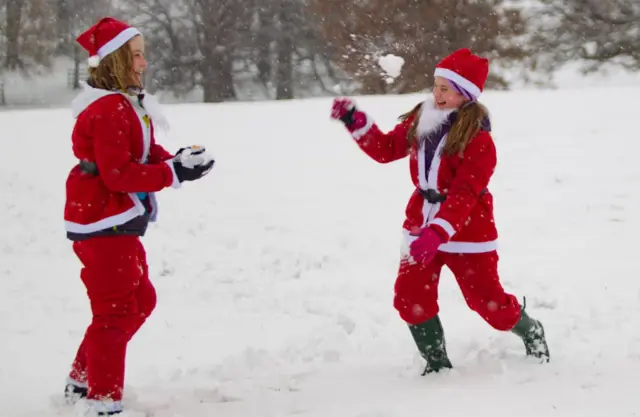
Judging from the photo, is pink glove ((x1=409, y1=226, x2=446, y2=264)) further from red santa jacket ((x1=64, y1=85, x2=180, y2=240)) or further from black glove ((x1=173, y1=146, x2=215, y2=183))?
red santa jacket ((x1=64, y1=85, x2=180, y2=240))

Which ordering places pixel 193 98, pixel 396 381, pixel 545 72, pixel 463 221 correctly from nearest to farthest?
pixel 463 221
pixel 396 381
pixel 545 72
pixel 193 98

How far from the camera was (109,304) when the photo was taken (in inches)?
141

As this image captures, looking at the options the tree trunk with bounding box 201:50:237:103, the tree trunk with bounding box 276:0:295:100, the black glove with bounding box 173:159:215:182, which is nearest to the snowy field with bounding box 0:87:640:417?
the black glove with bounding box 173:159:215:182

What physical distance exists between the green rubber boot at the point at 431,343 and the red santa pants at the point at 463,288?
0.05m

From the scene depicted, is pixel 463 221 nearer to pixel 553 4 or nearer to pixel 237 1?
pixel 553 4

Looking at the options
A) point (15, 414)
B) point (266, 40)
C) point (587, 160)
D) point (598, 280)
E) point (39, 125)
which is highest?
point (15, 414)

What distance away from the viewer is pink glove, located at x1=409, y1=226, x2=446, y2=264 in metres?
3.62

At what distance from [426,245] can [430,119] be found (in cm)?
66

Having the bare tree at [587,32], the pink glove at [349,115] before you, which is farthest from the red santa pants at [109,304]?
the bare tree at [587,32]

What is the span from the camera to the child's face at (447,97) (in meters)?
3.96

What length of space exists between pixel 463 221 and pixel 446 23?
23977mm

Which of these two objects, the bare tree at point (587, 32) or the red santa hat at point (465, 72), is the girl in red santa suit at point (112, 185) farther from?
the bare tree at point (587, 32)

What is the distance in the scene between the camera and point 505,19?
90.0 ft

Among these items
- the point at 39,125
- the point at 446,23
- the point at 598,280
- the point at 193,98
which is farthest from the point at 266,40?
the point at 598,280
